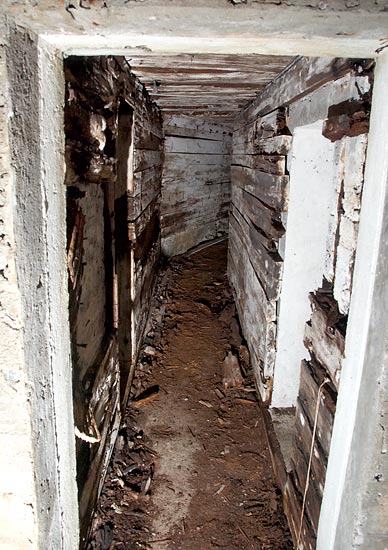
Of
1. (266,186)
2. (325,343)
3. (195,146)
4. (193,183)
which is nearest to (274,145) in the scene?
A: (266,186)

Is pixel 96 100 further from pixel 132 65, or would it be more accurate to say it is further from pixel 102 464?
pixel 102 464

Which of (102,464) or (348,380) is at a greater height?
(348,380)

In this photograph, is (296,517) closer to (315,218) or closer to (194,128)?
(315,218)

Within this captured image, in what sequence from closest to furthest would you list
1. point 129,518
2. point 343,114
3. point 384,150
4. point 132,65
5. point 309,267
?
point 384,150 < point 343,114 < point 129,518 < point 132,65 < point 309,267

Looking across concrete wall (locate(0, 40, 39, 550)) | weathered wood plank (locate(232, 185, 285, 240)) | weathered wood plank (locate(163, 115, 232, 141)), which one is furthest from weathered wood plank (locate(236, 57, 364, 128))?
weathered wood plank (locate(163, 115, 232, 141))

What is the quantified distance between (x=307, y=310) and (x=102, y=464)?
2.08 m

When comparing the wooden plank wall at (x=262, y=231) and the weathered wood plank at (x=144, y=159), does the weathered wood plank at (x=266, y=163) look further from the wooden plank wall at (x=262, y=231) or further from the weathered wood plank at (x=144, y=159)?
the weathered wood plank at (x=144, y=159)

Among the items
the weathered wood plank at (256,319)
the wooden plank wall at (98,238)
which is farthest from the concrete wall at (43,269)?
the weathered wood plank at (256,319)

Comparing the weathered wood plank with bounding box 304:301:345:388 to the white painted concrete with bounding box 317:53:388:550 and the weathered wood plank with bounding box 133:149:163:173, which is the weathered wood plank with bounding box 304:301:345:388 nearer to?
the white painted concrete with bounding box 317:53:388:550

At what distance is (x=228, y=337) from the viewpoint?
17.7 feet

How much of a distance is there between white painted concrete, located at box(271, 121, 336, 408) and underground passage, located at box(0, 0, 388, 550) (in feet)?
0.05

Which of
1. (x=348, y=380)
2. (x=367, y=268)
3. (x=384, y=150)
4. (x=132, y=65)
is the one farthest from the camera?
(x=132, y=65)

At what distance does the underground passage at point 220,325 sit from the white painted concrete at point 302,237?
12 mm

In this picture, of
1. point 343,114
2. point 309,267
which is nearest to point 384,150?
point 343,114
